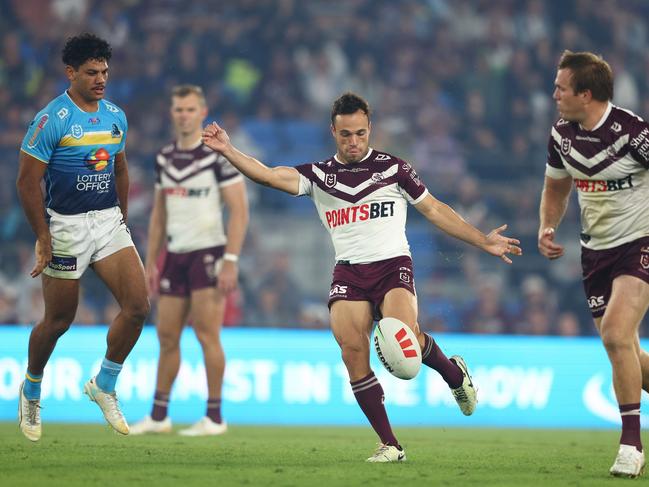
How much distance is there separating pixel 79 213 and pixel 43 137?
1.99 feet

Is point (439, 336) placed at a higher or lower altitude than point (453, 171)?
lower

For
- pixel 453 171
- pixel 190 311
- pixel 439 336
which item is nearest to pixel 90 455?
pixel 190 311

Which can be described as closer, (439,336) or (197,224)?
(197,224)

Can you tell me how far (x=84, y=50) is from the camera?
7.34 m

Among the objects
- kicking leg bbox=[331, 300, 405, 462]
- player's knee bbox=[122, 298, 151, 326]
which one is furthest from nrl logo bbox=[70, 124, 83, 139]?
A: kicking leg bbox=[331, 300, 405, 462]

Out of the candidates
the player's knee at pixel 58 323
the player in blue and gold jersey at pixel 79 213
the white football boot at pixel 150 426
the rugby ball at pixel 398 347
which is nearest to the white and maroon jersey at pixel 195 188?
the white football boot at pixel 150 426

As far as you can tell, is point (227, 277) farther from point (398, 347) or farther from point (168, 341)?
point (398, 347)

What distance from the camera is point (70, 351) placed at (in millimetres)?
11891

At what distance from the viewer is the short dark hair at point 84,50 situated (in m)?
7.35

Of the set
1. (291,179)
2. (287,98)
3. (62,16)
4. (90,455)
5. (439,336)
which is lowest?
(90,455)

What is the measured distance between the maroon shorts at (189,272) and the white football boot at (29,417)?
2590 millimetres

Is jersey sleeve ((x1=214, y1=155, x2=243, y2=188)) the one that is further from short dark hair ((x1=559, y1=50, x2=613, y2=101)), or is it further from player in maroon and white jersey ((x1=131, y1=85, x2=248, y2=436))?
short dark hair ((x1=559, y1=50, x2=613, y2=101))

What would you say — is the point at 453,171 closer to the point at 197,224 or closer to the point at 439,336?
the point at 439,336

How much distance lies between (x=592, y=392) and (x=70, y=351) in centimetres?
571
